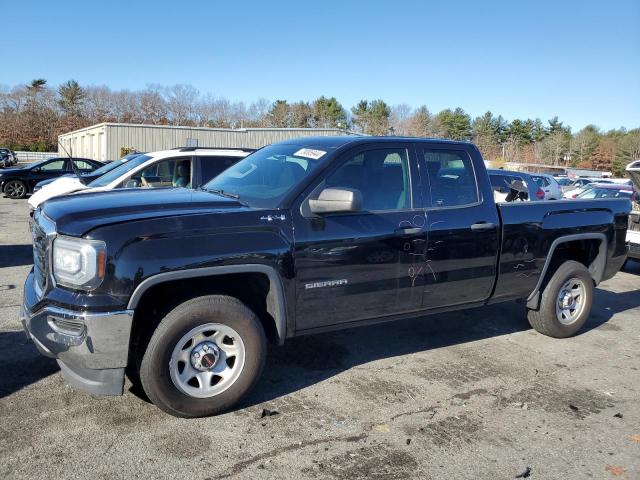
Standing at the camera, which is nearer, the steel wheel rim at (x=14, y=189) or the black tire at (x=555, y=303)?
the black tire at (x=555, y=303)

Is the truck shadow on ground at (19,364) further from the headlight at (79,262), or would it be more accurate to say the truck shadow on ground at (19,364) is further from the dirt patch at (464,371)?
the dirt patch at (464,371)

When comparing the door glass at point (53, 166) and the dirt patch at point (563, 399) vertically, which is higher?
the door glass at point (53, 166)

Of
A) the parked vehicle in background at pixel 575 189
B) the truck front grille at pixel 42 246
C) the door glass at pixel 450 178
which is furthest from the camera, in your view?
the parked vehicle in background at pixel 575 189

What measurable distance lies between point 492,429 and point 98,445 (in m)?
2.61

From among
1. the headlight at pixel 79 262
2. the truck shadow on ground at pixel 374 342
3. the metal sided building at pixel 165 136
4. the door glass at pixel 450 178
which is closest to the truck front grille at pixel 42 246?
the headlight at pixel 79 262

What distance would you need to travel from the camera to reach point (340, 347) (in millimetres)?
5215

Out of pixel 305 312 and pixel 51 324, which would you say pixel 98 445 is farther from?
pixel 305 312

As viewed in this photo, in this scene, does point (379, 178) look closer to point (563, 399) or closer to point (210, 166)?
point (563, 399)

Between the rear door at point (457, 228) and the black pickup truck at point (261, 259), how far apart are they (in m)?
0.01

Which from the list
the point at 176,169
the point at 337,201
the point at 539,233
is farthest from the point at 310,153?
the point at 176,169

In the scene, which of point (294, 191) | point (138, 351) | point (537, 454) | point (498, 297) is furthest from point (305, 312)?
point (498, 297)

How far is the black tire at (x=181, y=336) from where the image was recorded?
11.3 feet

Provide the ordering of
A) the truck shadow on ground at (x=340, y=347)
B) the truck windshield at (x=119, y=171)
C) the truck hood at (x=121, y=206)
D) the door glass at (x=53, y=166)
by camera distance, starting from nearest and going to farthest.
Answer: the truck hood at (x=121, y=206)
the truck shadow on ground at (x=340, y=347)
the truck windshield at (x=119, y=171)
the door glass at (x=53, y=166)

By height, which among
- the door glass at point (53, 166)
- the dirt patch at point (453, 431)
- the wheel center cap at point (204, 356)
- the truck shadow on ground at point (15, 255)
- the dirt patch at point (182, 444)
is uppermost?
the door glass at point (53, 166)
